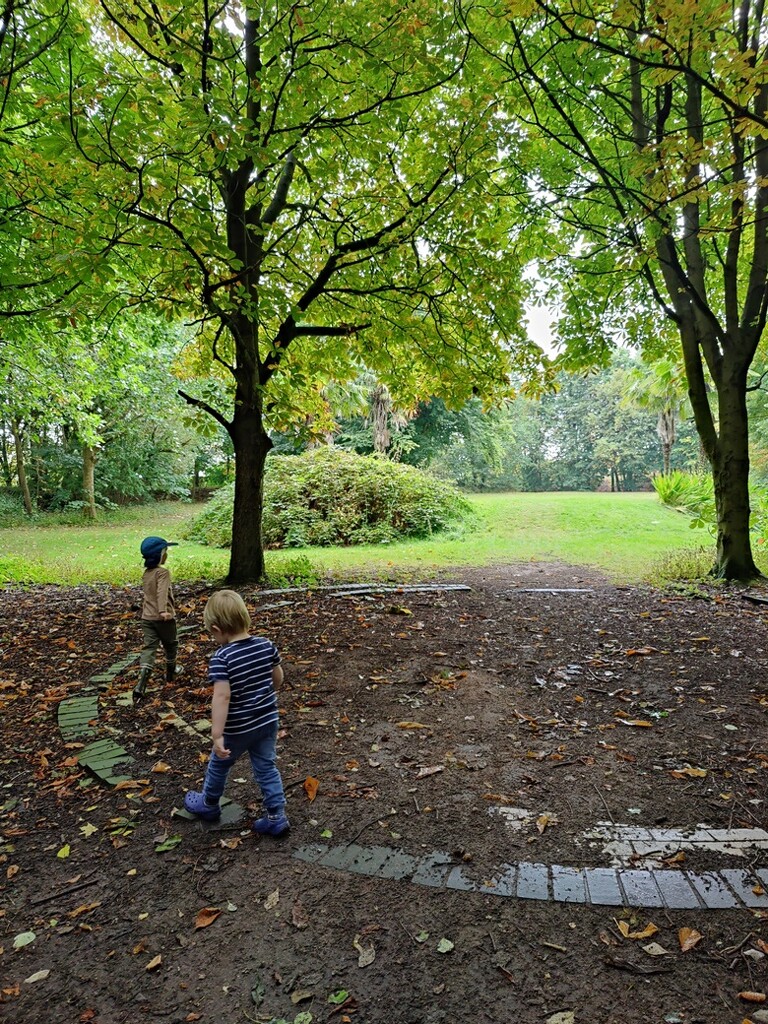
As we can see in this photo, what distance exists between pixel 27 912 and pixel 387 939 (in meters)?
1.62

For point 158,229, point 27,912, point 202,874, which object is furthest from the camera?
point 158,229

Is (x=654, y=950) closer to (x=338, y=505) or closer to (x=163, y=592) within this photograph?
(x=163, y=592)

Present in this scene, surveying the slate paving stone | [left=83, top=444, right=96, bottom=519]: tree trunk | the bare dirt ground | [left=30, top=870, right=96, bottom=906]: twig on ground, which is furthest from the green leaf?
[left=83, top=444, right=96, bottom=519]: tree trunk

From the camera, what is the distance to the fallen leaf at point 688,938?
2.12 meters

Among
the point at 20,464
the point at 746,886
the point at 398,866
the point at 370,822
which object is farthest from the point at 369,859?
the point at 20,464

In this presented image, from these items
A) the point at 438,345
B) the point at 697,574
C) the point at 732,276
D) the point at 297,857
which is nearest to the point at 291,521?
the point at 438,345

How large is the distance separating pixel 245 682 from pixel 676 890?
2.16 metres

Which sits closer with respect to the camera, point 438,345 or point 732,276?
point 732,276

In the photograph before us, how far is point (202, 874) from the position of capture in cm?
266

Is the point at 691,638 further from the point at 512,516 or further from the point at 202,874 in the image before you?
the point at 512,516

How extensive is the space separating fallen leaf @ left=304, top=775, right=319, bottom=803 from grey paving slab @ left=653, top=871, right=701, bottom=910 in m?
1.79

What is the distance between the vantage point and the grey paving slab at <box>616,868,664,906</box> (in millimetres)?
2355

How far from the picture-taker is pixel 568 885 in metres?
2.46

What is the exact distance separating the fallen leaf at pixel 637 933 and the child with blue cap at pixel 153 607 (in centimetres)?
376
